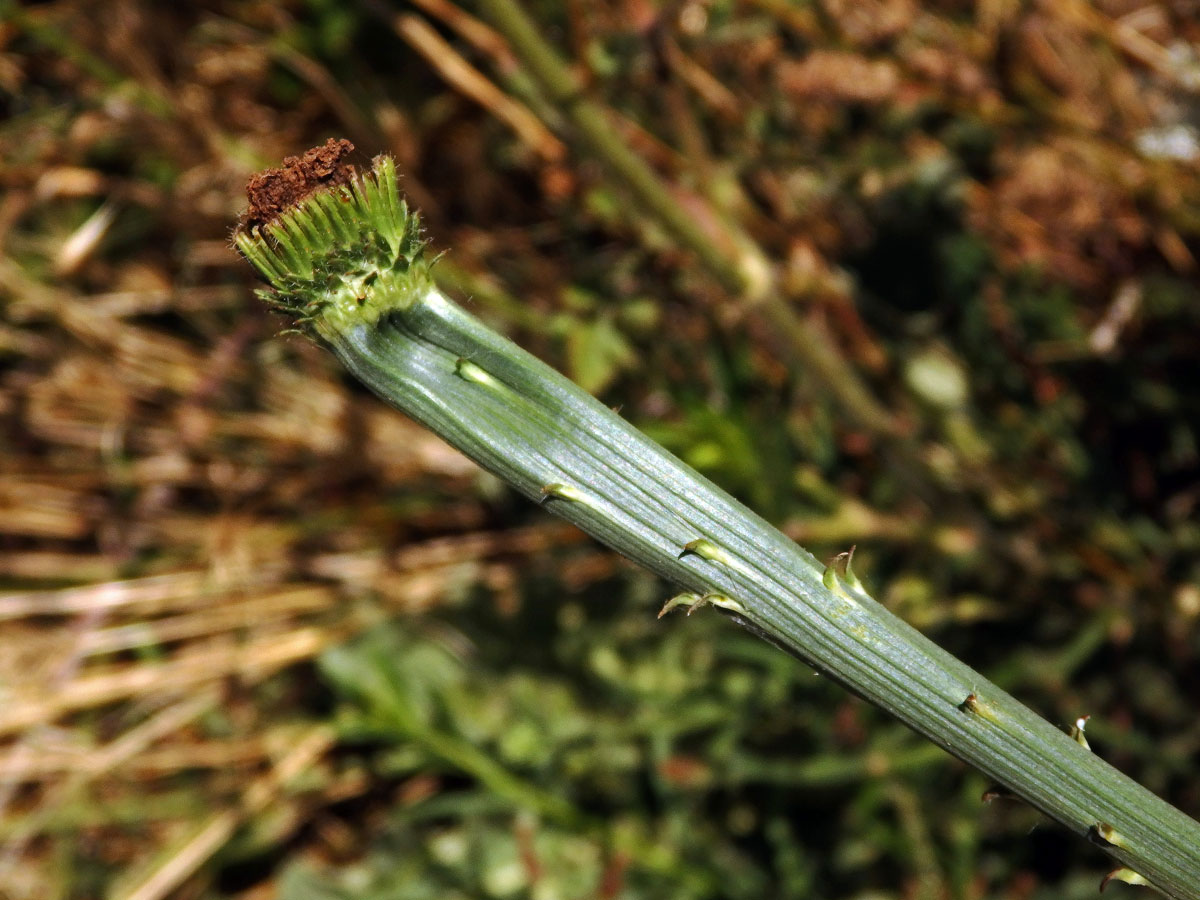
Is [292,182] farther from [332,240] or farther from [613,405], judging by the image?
[613,405]

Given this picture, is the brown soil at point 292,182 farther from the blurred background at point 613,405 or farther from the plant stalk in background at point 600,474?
the blurred background at point 613,405

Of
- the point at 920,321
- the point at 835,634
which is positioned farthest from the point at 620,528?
the point at 920,321

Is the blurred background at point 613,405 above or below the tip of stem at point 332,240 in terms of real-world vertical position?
below

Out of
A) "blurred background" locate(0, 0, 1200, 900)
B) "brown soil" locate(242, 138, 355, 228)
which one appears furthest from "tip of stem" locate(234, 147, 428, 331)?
"blurred background" locate(0, 0, 1200, 900)

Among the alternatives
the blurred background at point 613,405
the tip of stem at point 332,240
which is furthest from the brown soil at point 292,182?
the blurred background at point 613,405

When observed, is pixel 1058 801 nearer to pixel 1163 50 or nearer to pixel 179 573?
pixel 1163 50

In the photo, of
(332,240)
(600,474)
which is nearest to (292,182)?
(332,240)

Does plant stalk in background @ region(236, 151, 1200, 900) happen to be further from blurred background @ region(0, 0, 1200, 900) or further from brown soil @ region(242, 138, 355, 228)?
blurred background @ region(0, 0, 1200, 900)
